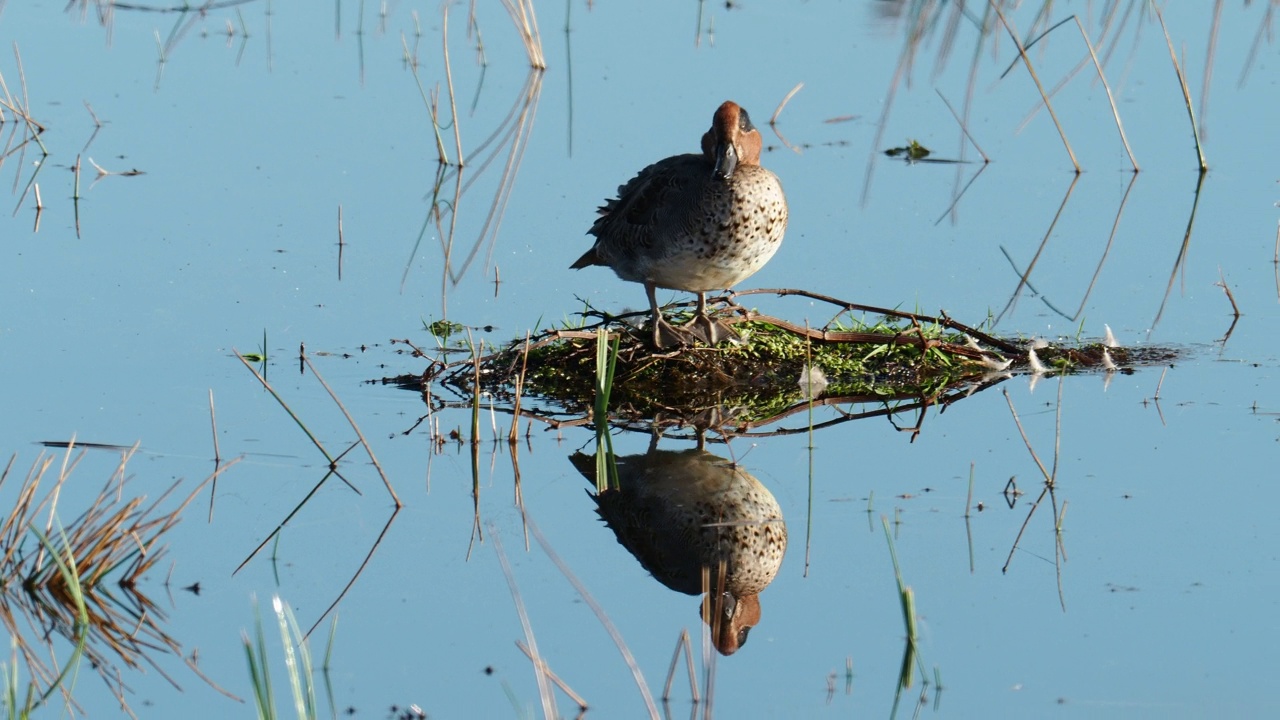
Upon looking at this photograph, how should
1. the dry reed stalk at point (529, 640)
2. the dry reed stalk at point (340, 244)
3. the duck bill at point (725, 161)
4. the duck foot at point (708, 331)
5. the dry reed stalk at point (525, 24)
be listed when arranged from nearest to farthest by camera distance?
the dry reed stalk at point (529, 640)
the dry reed stalk at point (525, 24)
the duck bill at point (725, 161)
the duck foot at point (708, 331)
the dry reed stalk at point (340, 244)

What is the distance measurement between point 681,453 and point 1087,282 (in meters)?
2.45

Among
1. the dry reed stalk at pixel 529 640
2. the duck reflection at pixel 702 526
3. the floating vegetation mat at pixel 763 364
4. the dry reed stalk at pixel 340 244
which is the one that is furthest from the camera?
the dry reed stalk at pixel 340 244

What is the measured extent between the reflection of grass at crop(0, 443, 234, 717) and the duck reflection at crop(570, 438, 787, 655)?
1.17m

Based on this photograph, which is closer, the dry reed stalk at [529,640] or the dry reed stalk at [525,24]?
the dry reed stalk at [529,640]

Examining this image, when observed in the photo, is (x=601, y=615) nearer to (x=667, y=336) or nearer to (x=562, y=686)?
(x=562, y=686)

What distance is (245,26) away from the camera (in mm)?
10555

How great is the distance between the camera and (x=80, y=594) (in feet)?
11.9

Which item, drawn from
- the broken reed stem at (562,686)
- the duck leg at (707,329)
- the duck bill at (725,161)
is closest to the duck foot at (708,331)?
the duck leg at (707,329)

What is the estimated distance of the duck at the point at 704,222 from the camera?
18.1 feet

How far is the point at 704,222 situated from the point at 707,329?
1.58 feet

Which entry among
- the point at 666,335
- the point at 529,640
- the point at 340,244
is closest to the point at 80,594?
the point at 529,640

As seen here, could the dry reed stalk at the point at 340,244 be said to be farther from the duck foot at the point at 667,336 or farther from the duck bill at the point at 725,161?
the duck bill at the point at 725,161

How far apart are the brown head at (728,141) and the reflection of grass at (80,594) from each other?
7.26 feet

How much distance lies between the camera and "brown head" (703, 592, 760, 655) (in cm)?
→ 377
